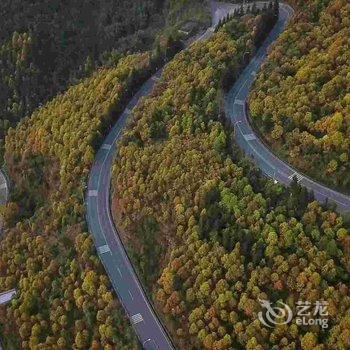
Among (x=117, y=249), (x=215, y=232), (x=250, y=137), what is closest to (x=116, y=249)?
(x=117, y=249)

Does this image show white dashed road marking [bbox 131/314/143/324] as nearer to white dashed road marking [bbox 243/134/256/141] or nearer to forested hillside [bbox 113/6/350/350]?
forested hillside [bbox 113/6/350/350]

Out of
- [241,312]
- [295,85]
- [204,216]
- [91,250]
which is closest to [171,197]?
[204,216]

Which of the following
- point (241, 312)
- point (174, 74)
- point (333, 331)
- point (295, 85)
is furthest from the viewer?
point (174, 74)

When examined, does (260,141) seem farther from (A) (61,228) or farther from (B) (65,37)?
(B) (65,37)

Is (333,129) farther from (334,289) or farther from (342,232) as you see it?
(334,289)

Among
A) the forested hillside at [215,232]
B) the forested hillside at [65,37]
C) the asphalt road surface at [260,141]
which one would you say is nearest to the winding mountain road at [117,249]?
the forested hillside at [215,232]
